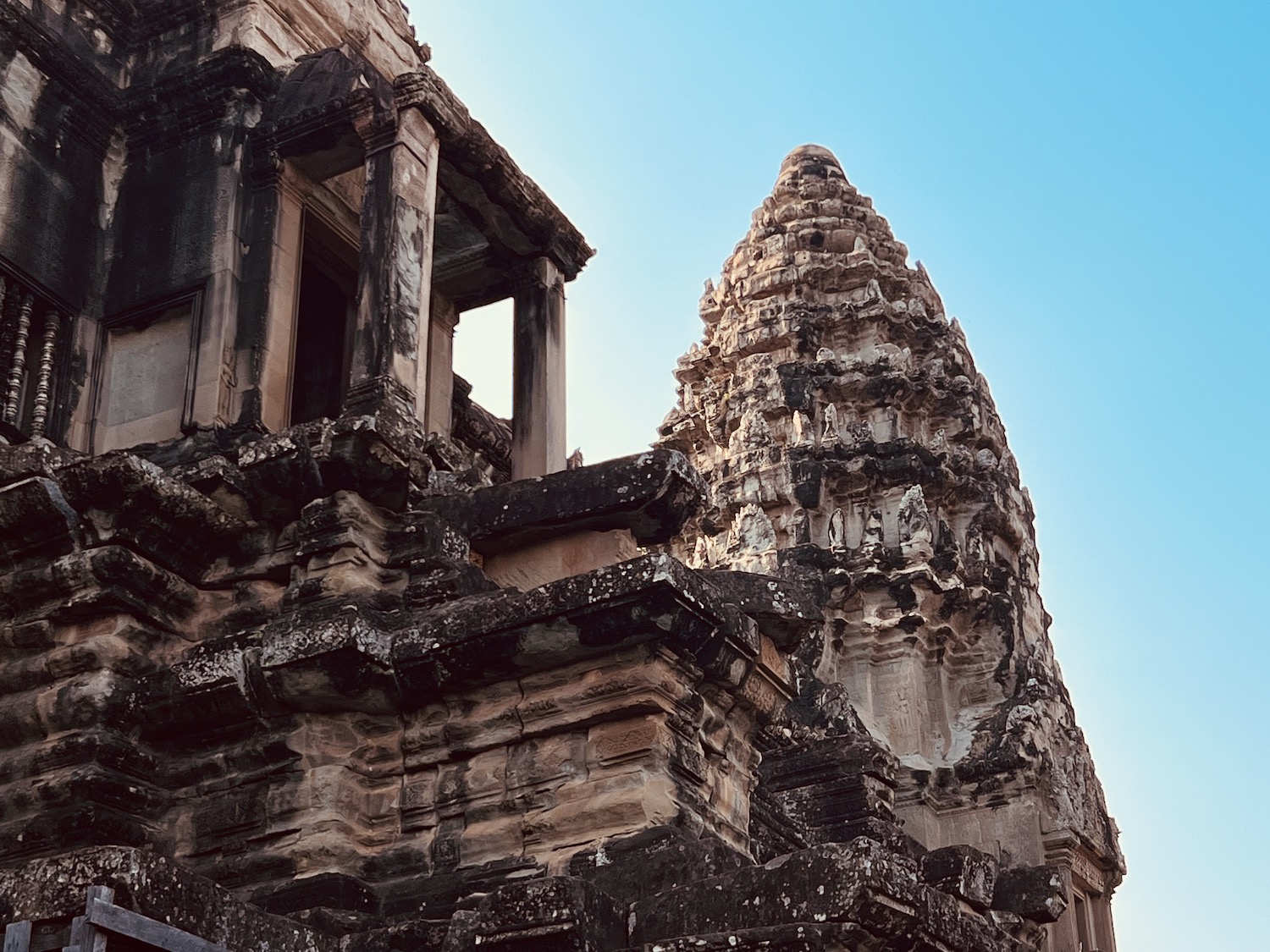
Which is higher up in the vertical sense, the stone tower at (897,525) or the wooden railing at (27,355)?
the stone tower at (897,525)

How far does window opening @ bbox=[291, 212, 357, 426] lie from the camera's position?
12.2 meters

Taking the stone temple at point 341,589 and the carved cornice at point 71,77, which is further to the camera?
the carved cornice at point 71,77

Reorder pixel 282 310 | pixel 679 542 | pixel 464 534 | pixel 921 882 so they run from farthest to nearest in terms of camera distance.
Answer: pixel 679 542 < pixel 282 310 < pixel 464 534 < pixel 921 882

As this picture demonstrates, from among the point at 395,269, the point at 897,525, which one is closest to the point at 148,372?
the point at 395,269

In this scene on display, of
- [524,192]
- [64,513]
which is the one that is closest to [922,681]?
[524,192]

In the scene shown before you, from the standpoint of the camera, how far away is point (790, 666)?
10172 millimetres

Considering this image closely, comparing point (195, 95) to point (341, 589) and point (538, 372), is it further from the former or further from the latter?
point (341, 589)

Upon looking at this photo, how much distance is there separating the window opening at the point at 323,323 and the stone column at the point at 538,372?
1.20 m

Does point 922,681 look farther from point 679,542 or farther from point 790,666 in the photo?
point 790,666

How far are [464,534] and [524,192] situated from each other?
3488 mm

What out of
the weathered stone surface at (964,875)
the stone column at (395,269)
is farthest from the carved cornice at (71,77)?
the weathered stone surface at (964,875)

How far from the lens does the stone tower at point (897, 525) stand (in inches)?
901

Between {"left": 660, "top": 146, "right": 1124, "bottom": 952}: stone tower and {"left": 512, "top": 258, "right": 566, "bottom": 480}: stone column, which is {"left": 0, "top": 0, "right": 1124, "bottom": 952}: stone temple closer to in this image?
{"left": 512, "top": 258, "right": 566, "bottom": 480}: stone column

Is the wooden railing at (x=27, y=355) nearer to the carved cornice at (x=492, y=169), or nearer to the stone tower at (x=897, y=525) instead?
the carved cornice at (x=492, y=169)
